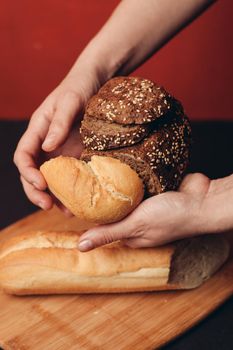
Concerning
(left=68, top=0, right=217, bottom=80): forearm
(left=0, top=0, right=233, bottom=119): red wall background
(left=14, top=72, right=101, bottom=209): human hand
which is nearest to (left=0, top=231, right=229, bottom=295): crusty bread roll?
(left=14, top=72, right=101, bottom=209): human hand

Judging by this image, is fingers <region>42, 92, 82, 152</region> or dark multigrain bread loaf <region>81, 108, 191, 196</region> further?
fingers <region>42, 92, 82, 152</region>

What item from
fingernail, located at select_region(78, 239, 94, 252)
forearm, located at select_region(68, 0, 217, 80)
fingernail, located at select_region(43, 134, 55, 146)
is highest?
forearm, located at select_region(68, 0, 217, 80)

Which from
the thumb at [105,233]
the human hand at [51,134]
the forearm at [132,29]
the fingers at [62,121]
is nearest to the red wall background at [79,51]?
the forearm at [132,29]

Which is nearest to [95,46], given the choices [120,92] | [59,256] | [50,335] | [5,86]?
[120,92]

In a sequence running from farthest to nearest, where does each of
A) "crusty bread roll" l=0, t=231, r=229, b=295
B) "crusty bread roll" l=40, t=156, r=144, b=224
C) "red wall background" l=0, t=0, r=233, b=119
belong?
"red wall background" l=0, t=0, r=233, b=119 < "crusty bread roll" l=0, t=231, r=229, b=295 < "crusty bread roll" l=40, t=156, r=144, b=224

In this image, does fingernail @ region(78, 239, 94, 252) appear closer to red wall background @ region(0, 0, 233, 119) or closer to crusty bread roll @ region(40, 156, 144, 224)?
crusty bread roll @ region(40, 156, 144, 224)

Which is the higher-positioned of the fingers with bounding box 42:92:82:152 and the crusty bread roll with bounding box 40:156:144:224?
the fingers with bounding box 42:92:82:152
